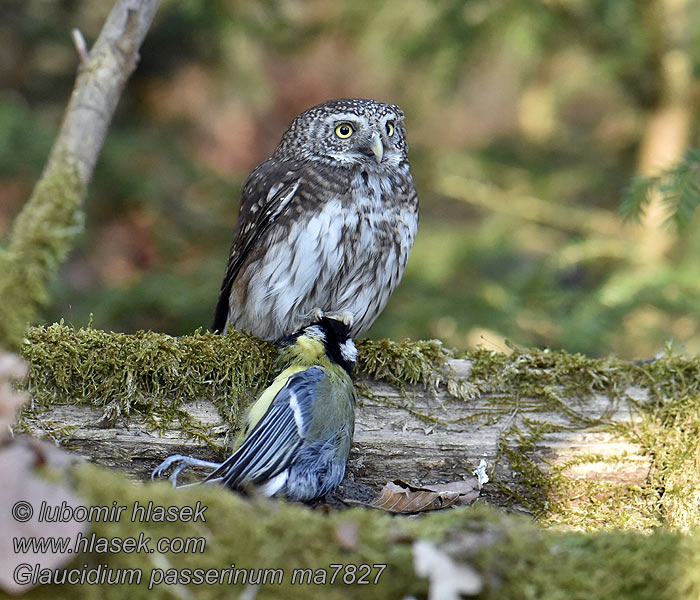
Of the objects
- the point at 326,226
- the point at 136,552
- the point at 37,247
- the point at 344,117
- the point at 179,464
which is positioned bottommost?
the point at 179,464

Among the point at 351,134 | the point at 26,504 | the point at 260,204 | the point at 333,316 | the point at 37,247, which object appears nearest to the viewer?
the point at 26,504

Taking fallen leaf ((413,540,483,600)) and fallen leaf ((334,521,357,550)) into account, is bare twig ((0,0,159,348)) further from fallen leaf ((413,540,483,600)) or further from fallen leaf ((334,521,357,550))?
fallen leaf ((413,540,483,600))

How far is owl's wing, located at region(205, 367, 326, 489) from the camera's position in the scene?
2.16 metres

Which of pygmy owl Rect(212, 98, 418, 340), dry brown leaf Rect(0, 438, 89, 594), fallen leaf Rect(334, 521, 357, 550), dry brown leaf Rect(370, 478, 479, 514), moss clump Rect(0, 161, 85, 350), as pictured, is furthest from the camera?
pygmy owl Rect(212, 98, 418, 340)

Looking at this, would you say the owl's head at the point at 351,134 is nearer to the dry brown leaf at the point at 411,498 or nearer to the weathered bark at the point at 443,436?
the weathered bark at the point at 443,436

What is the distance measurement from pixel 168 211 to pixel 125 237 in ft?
4.93

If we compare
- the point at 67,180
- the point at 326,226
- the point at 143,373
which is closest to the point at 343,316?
the point at 326,226

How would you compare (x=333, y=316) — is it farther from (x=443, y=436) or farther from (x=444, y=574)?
(x=444, y=574)

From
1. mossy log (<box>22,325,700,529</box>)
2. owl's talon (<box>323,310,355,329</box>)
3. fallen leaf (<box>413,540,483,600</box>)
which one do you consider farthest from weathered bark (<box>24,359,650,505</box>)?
fallen leaf (<box>413,540,483,600</box>)

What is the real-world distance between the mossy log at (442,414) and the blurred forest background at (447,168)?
143 centimetres

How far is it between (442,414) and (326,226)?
94cm

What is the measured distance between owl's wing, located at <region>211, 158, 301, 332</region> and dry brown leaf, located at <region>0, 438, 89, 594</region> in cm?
200

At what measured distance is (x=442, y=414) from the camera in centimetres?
278

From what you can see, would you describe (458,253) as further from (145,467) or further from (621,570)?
(621,570)
